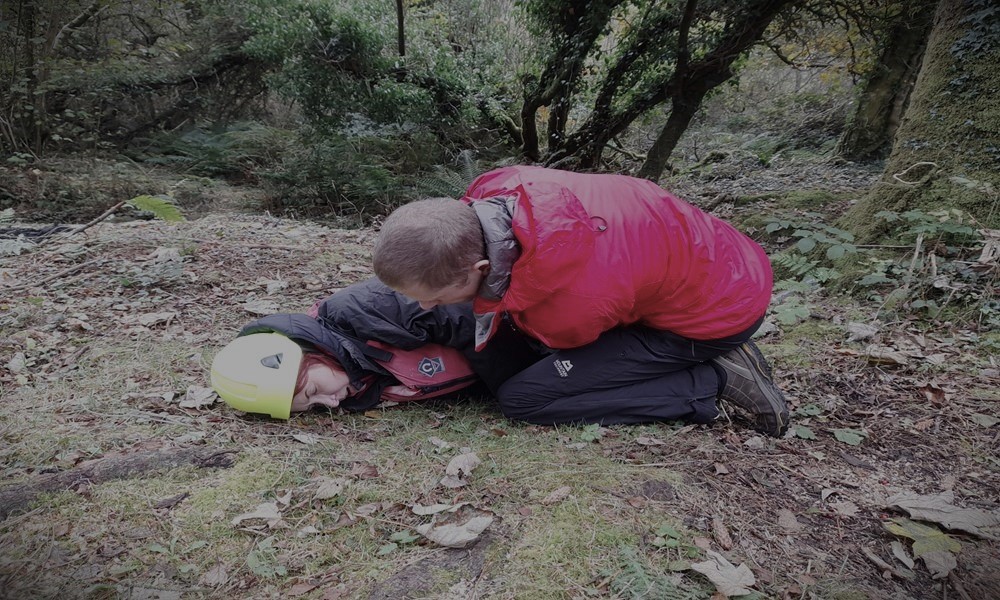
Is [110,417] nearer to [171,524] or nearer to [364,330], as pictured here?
[171,524]

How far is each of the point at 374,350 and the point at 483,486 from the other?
1039 mm

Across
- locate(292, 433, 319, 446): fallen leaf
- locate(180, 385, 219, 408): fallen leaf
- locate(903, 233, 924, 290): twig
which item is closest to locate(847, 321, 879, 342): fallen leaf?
locate(903, 233, 924, 290): twig

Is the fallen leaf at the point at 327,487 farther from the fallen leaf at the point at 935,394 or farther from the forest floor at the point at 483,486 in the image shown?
the fallen leaf at the point at 935,394

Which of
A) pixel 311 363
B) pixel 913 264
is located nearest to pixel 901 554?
pixel 913 264

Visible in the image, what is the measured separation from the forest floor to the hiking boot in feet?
0.38

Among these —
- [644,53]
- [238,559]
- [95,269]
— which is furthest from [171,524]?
[644,53]

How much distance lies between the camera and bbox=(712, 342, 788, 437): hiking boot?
2.48 metres

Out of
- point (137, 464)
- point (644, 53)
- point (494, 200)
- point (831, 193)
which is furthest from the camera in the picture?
point (644, 53)

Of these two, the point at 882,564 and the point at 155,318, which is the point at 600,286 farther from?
the point at 155,318

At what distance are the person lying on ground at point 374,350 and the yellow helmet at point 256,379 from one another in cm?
1

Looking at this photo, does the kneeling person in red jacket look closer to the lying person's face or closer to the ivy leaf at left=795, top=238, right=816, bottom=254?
the lying person's face

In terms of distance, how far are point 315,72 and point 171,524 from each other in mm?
6987

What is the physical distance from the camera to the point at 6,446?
6.61 ft

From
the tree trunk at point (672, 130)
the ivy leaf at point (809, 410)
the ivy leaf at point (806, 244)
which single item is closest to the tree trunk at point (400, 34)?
the tree trunk at point (672, 130)
